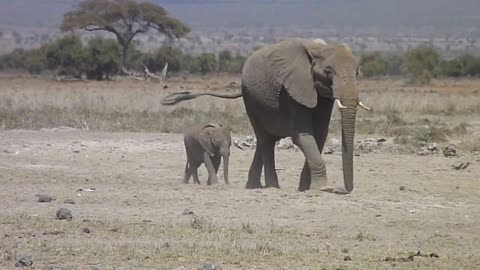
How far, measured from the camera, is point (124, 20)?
74.4 meters

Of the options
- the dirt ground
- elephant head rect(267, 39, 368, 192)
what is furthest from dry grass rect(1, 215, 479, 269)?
elephant head rect(267, 39, 368, 192)

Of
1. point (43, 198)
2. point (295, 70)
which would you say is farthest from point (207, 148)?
point (43, 198)

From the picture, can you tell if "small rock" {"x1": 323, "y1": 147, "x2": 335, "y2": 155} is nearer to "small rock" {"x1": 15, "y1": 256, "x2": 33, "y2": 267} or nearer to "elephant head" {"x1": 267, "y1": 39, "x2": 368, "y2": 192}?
"elephant head" {"x1": 267, "y1": 39, "x2": 368, "y2": 192}

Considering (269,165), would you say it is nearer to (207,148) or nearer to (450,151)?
(207,148)

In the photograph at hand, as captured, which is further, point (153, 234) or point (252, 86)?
point (252, 86)

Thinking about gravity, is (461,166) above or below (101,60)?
above

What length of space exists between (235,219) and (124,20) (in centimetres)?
6175

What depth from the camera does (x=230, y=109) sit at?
33.5 metres

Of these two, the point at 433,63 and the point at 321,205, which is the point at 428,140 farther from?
the point at 433,63

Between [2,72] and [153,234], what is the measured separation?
75367 mm

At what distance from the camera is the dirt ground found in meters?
10.9

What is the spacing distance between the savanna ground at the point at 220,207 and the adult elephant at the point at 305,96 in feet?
2.37

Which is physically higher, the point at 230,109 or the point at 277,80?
the point at 277,80

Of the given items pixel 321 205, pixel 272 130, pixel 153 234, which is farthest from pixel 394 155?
pixel 153 234
